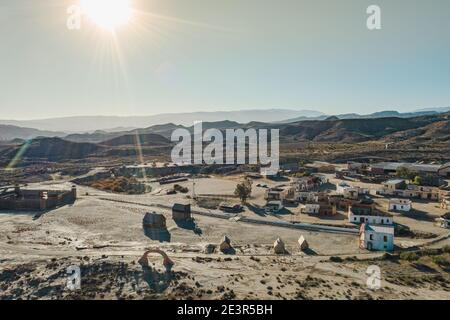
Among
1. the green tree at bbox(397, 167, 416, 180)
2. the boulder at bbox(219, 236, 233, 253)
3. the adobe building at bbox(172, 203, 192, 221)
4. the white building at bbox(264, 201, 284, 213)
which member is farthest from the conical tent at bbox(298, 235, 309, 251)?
the green tree at bbox(397, 167, 416, 180)

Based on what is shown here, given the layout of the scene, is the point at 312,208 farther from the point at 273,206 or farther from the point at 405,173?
the point at 405,173

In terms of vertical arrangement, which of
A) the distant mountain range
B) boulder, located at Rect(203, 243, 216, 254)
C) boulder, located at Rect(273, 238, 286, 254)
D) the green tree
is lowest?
boulder, located at Rect(203, 243, 216, 254)

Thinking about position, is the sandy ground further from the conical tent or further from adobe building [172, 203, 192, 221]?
adobe building [172, 203, 192, 221]

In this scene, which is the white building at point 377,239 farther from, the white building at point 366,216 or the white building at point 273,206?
the white building at point 273,206

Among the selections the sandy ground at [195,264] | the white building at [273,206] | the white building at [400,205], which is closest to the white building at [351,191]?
the white building at [400,205]

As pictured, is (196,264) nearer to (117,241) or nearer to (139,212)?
(117,241)

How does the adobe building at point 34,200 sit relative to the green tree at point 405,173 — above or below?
below
